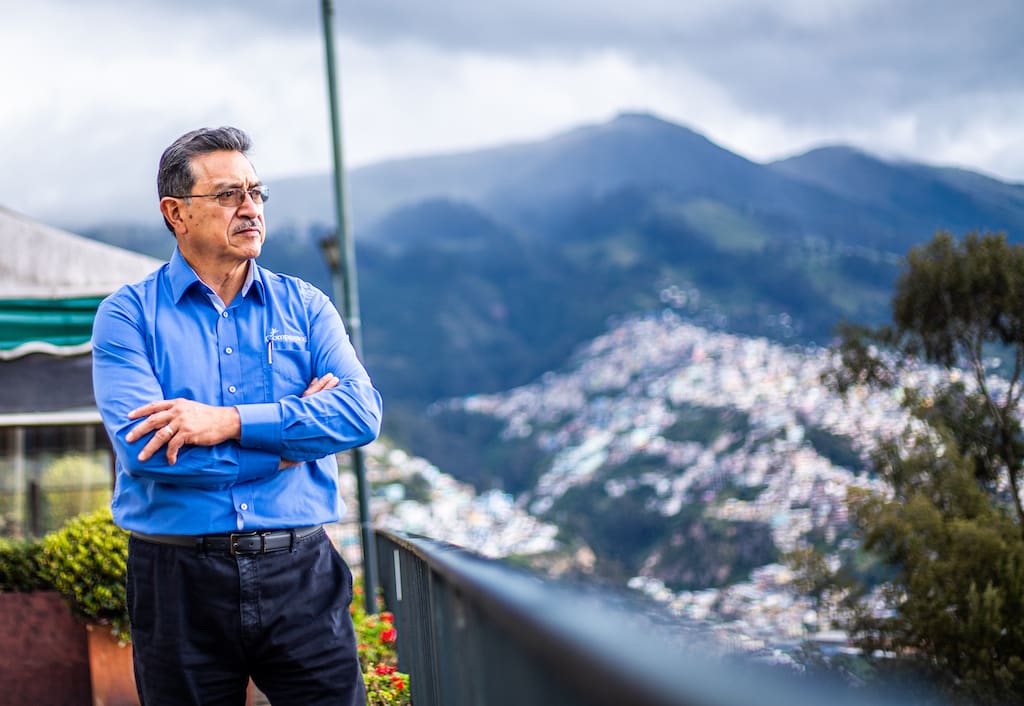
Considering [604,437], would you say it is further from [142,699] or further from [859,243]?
[142,699]

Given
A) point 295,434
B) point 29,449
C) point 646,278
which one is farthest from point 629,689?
point 646,278

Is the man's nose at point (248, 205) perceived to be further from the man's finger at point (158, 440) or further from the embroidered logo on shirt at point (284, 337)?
the man's finger at point (158, 440)

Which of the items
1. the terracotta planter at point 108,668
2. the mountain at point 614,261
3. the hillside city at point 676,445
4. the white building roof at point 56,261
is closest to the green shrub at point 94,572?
the terracotta planter at point 108,668

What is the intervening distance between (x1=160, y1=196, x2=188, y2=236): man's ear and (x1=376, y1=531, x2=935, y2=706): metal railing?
35.4 inches

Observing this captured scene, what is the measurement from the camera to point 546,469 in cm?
11750

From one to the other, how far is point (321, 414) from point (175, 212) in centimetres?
55

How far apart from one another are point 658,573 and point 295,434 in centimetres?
8268

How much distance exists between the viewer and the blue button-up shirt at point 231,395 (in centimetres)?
229

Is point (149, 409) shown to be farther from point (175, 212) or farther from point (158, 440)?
point (175, 212)

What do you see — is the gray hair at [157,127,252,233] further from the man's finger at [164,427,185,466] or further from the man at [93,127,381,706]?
the man's finger at [164,427,185,466]

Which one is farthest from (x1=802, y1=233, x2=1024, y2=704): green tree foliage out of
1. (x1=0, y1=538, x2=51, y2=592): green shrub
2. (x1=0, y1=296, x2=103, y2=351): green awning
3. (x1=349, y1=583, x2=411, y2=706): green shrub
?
(x1=0, y1=296, x2=103, y2=351): green awning

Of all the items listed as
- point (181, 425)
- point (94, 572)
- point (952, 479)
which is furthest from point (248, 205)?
point (952, 479)

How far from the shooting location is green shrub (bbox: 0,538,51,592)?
534cm

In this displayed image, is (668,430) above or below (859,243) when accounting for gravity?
below
